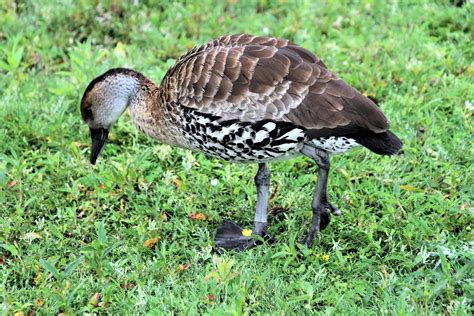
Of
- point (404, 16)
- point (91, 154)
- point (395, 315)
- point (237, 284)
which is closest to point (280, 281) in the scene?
point (237, 284)

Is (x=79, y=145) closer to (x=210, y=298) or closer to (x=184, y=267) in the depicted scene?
(x=184, y=267)

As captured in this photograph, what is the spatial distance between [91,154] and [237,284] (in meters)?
1.89

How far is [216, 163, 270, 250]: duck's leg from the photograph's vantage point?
17.7 ft

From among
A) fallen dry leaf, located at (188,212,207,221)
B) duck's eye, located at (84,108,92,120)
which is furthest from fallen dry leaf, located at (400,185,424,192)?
duck's eye, located at (84,108,92,120)

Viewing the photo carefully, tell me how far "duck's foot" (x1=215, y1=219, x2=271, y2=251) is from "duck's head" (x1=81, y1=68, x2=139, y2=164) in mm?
1208

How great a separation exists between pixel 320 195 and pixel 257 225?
548mm

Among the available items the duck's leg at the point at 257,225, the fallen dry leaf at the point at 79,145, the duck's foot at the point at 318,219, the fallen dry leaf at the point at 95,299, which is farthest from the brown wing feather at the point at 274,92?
the fallen dry leaf at the point at 79,145

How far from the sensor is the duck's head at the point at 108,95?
5.76 meters

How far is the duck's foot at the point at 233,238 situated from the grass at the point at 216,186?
0.11 metres

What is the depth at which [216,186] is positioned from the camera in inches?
234

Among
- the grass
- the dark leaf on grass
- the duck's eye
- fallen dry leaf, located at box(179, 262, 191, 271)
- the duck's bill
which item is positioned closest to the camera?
the dark leaf on grass

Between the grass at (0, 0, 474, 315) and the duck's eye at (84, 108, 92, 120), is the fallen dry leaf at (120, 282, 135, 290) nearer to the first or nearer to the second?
the grass at (0, 0, 474, 315)

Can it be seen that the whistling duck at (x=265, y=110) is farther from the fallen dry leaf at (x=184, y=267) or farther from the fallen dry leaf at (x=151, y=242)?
the fallen dry leaf at (x=151, y=242)

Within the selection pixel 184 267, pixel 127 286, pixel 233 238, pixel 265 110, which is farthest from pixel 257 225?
pixel 127 286
